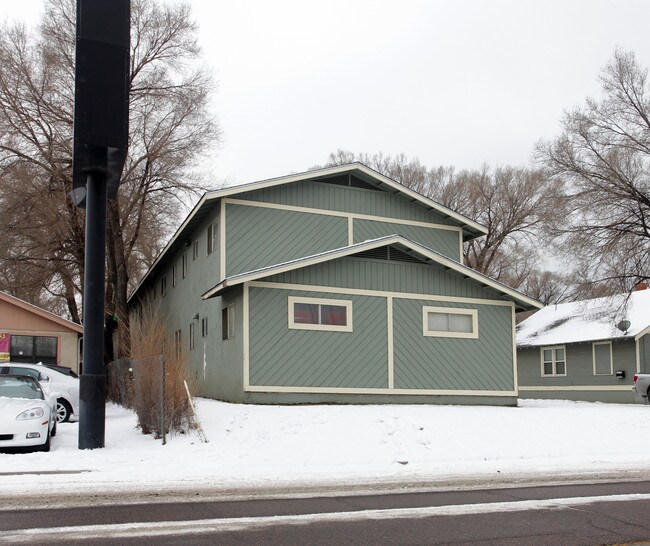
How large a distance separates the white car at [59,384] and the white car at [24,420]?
430cm

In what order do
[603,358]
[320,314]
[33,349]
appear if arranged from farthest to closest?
1. [603,358]
2. [33,349]
3. [320,314]

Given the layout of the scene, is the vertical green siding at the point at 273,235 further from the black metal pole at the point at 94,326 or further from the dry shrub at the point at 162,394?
the black metal pole at the point at 94,326

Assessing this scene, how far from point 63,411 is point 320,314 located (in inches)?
267

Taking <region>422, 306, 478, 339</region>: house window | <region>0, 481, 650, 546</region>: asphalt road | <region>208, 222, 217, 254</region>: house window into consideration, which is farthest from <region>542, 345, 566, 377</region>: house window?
<region>0, 481, 650, 546</region>: asphalt road

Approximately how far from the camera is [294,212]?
21797 mm

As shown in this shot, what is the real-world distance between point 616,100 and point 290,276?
1880cm

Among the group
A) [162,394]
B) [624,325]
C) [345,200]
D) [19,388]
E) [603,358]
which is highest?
[345,200]

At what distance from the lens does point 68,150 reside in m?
30.8

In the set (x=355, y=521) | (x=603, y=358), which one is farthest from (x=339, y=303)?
(x=603, y=358)

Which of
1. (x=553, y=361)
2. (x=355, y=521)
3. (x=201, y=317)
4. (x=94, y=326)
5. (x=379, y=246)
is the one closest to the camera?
(x=355, y=521)

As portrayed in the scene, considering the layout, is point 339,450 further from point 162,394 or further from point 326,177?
point 326,177

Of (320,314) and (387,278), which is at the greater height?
(387,278)

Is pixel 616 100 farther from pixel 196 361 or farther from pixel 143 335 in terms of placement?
pixel 143 335

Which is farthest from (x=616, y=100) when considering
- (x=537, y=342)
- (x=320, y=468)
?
(x=320, y=468)
